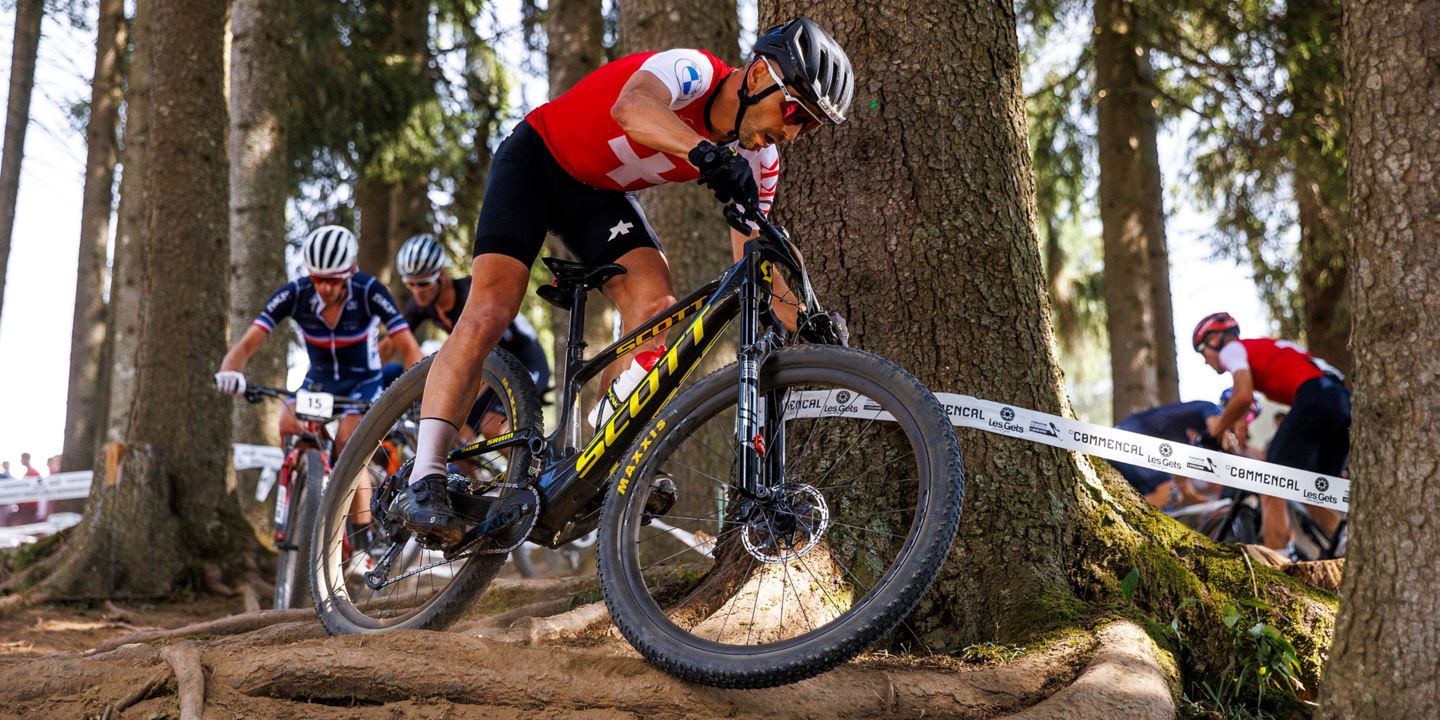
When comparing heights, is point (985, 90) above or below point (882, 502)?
above

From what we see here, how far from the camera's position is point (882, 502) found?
4.03 m

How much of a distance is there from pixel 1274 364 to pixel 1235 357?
257mm

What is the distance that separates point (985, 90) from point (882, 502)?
164 centimetres

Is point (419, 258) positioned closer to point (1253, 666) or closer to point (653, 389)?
point (653, 389)

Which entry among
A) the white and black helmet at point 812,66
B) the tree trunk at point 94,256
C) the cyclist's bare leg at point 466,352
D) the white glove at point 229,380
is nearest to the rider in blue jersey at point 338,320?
the white glove at point 229,380

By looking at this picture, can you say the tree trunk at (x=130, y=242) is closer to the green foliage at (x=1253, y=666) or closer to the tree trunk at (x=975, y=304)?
the tree trunk at (x=975, y=304)

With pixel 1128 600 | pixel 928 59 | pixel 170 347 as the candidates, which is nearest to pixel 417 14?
pixel 170 347

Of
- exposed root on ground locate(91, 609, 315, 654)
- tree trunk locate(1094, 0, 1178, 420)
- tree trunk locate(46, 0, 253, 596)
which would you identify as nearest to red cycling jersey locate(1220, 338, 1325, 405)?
tree trunk locate(1094, 0, 1178, 420)

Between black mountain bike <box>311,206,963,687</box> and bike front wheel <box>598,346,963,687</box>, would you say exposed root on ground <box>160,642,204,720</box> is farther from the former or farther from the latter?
bike front wheel <box>598,346,963,687</box>

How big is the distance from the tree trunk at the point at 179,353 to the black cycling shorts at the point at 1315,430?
24.3ft

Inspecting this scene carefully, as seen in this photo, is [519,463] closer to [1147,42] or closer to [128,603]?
[128,603]

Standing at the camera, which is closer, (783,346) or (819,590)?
(783,346)

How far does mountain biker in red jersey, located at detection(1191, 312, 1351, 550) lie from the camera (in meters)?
7.49

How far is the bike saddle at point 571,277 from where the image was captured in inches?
156
